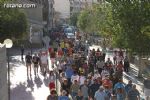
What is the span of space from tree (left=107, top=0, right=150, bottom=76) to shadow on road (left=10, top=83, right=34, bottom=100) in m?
7.99

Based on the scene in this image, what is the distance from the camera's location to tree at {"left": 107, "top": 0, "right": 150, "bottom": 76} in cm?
2911

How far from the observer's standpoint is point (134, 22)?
2967 centimetres

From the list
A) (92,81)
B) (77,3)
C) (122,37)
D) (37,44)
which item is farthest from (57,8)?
(92,81)

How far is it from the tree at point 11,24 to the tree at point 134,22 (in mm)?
9492

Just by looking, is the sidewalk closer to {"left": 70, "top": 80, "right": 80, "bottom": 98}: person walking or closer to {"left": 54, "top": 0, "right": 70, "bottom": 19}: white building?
{"left": 70, "top": 80, "right": 80, "bottom": 98}: person walking

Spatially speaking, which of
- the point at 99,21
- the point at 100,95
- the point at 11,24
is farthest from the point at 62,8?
the point at 100,95

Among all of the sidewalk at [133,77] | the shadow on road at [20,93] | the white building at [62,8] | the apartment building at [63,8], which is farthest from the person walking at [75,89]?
the white building at [62,8]

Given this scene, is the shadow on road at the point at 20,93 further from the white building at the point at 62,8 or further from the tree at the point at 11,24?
the white building at the point at 62,8

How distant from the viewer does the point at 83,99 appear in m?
17.9

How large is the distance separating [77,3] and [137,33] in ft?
507

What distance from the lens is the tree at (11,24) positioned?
37.4 m

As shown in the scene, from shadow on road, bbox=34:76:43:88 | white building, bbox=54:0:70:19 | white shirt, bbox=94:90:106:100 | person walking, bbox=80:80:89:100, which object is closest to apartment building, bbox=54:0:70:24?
white building, bbox=54:0:70:19

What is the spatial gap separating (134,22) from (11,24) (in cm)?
1413

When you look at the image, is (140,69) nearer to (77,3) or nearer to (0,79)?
(0,79)
